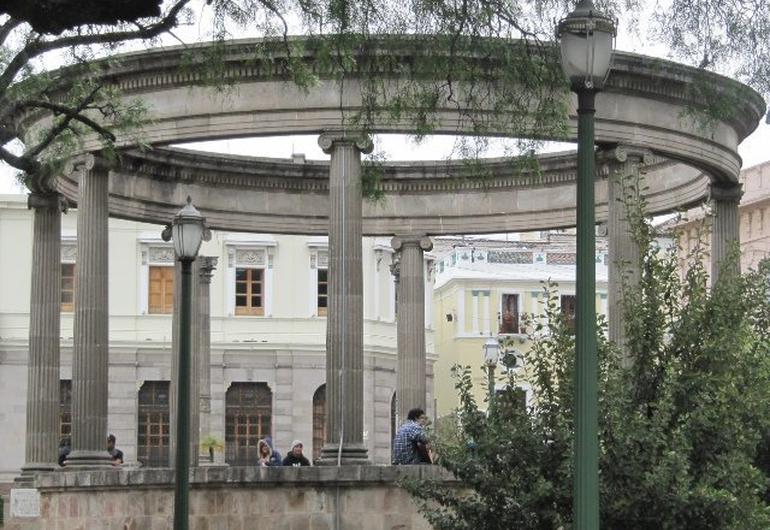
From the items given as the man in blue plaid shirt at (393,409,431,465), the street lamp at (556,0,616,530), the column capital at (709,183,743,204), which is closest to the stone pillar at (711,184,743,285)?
the column capital at (709,183,743,204)

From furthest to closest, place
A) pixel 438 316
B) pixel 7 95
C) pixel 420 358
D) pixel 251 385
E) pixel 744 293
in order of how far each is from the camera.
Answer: pixel 438 316, pixel 251 385, pixel 420 358, pixel 7 95, pixel 744 293

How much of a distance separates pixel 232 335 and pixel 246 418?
3.28 m

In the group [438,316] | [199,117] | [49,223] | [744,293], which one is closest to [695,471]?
[744,293]

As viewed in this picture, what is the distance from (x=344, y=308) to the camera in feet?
104

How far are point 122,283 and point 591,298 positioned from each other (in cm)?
5732

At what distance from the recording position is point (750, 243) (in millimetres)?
75438

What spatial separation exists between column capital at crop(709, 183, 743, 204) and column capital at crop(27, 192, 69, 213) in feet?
40.5

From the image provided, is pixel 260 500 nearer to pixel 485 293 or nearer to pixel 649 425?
pixel 649 425

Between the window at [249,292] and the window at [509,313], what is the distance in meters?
11.9

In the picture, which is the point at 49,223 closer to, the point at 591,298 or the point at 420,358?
the point at 420,358

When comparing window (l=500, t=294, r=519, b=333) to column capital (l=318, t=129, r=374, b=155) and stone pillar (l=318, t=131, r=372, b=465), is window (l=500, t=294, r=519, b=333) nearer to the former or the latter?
stone pillar (l=318, t=131, r=372, b=465)

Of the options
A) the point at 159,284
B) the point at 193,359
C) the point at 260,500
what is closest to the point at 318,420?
the point at 159,284

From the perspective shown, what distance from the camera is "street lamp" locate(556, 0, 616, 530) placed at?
49.3 feet

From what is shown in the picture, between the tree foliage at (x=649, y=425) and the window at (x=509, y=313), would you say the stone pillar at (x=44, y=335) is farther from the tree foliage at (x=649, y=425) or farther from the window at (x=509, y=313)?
the window at (x=509, y=313)
